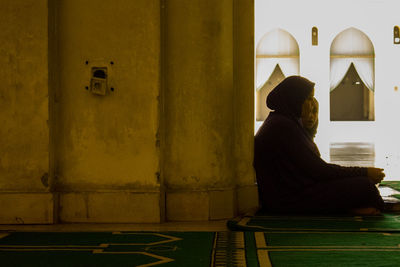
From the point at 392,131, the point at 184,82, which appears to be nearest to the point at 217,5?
the point at 184,82

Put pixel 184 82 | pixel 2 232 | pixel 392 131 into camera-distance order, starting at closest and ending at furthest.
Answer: pixel 2 232 → pixel 184 82 → pixel 392 131

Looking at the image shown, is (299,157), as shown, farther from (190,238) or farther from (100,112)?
(100,112)

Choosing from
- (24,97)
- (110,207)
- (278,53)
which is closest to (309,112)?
(110,207)

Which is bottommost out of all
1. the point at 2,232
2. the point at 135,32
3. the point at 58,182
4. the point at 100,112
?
the point at 2,232

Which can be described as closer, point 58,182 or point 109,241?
point 109,241

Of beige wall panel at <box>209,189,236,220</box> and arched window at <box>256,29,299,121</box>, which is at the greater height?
arched window at <box>256,29,299,121</box>

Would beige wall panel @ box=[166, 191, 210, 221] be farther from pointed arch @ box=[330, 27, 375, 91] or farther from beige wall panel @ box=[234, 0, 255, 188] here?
pointed arch @ box=[330, 27, 375, 91]

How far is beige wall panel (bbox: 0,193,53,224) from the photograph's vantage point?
3797mm

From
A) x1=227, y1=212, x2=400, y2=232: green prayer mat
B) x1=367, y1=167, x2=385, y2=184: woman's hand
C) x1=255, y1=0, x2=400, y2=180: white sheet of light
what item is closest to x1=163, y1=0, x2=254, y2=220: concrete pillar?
x1=227, y1=212, x2=400, y2=232: green prayer mat

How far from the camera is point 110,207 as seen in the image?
3.90m

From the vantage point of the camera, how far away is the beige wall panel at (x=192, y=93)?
408cm

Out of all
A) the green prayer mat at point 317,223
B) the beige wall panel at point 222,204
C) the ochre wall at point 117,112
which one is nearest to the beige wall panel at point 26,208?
the ochre wall at point 117,112

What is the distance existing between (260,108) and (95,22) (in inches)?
551

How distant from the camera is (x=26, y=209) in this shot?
12.5ft
